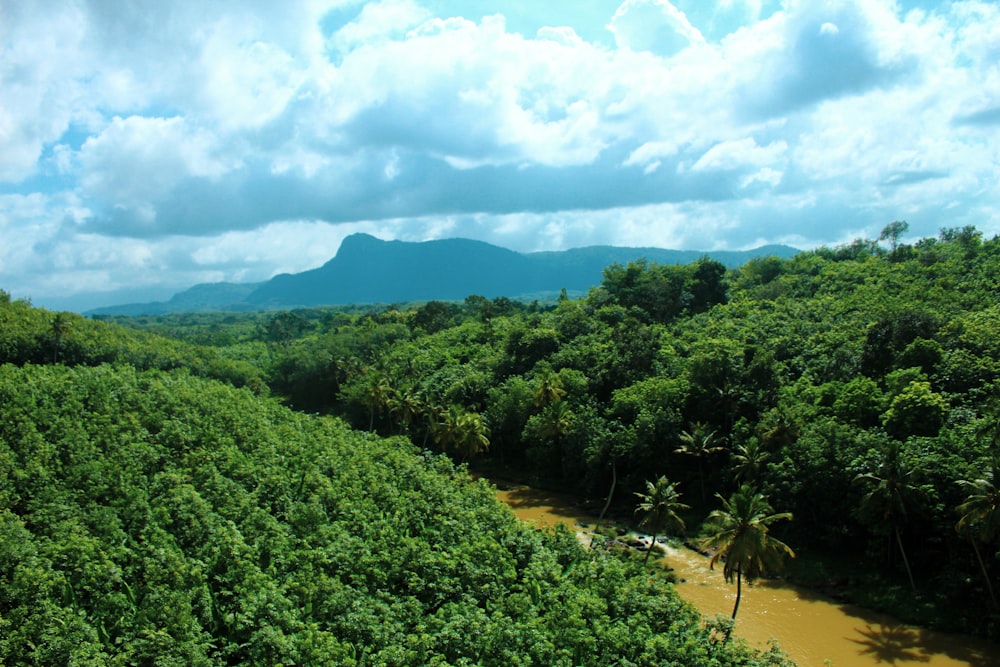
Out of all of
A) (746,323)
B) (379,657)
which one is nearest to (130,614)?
(379,657)

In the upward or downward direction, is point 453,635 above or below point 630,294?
below

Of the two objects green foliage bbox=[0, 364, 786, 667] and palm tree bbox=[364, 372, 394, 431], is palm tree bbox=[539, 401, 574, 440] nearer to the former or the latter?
green foliage bbox=[0, 364, 786, 667]

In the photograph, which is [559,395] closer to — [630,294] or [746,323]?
[746,323]

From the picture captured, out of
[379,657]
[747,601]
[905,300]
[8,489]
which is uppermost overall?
[905,300]

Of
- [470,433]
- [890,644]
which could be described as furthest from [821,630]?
[470,433]

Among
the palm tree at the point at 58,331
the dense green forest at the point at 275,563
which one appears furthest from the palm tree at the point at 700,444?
the palm tree at the point at 58,331

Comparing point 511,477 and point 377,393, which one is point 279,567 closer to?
point 511,477

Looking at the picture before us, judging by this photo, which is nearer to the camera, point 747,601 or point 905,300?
point 747,601
